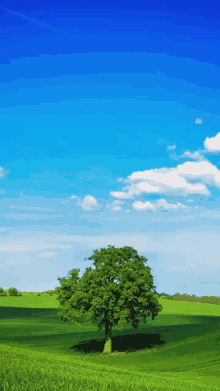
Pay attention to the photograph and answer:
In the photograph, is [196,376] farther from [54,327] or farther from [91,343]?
[54,327]

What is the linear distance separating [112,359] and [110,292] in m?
6.78

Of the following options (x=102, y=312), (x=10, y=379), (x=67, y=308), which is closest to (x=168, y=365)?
(x=102, y=312)

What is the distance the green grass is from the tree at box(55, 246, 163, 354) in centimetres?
423

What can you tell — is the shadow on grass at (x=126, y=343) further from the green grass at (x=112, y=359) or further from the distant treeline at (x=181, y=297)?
the distant treeline at (x=181, y=297)

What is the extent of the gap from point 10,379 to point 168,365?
28.2 m

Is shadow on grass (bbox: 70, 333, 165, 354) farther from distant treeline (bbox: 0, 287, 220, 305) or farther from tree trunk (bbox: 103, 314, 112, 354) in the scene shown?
distant treeline (bbox: 0, 287, 220, 305)

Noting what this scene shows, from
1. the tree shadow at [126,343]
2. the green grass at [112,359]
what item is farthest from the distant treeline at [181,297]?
the tree shadow at [126,343]

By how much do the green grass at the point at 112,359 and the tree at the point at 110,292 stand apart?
4.23 metres

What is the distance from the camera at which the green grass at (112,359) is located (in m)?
14.8

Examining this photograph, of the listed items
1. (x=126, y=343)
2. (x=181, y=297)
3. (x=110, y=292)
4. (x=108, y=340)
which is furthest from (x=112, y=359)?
(x=181, y=297)

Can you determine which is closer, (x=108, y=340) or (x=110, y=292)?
(x=110, y=292)

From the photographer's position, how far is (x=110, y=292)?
141 feet

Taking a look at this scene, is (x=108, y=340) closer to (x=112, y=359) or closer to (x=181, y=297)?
(x=112, y=359)

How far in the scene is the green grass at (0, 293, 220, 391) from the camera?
14750 mm
